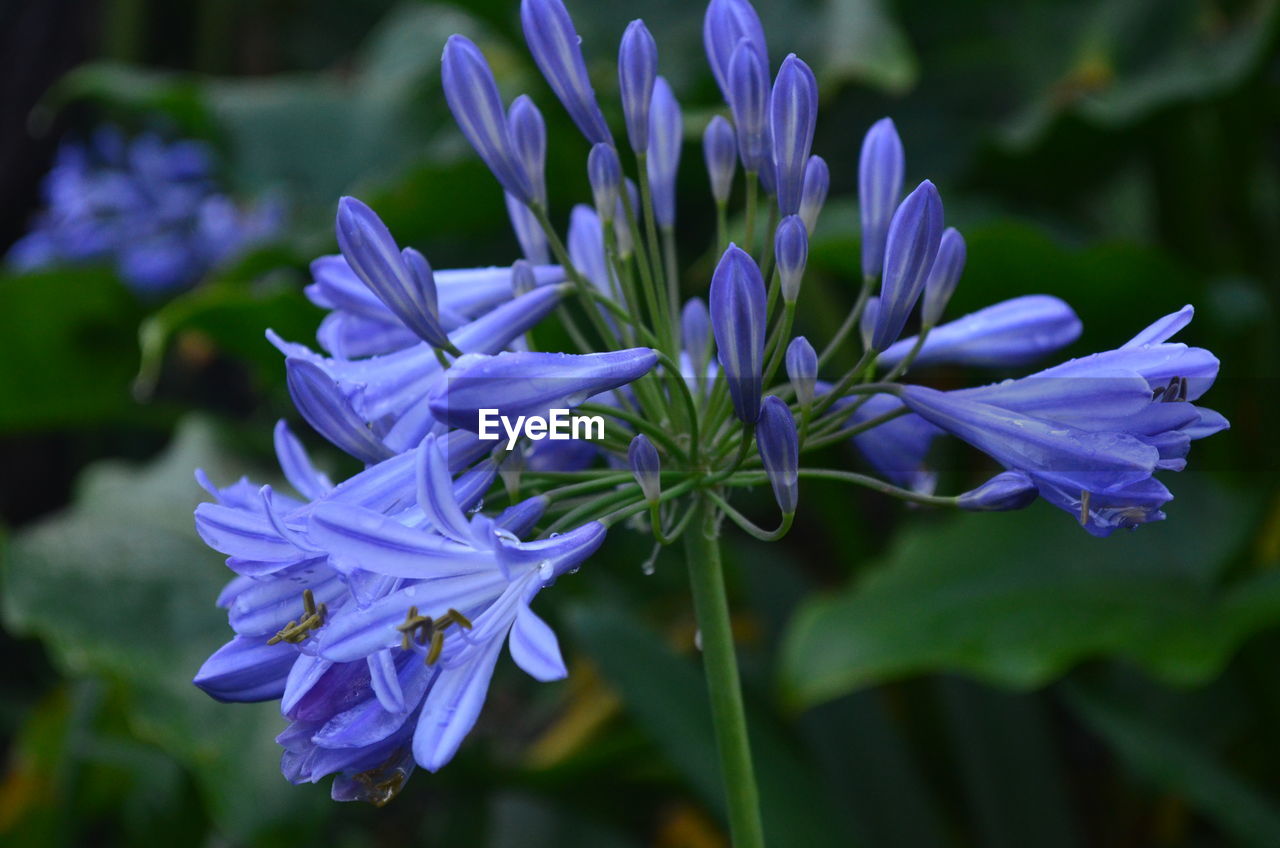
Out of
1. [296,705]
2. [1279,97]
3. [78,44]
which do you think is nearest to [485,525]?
[296,705]

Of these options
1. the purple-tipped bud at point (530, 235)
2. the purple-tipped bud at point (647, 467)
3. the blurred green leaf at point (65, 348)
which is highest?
the purple-tipped bud at point (530, 235)

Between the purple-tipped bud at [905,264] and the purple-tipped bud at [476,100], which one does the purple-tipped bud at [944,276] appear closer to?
the purple-tipped bud at [905,264]

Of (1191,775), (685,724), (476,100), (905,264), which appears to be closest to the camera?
(905,264)

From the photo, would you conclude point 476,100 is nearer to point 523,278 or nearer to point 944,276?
point 523,278

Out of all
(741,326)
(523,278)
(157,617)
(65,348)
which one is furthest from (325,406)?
(65,348)

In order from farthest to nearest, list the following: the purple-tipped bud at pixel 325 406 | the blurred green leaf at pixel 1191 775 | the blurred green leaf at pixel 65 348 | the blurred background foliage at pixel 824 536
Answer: the blurred green leaf at pixel 65 348
the blurred background foliage at pixel 824 536
the blurred green leaf at pixel 1191 775
the purple-tipped bud at pixel 325 406

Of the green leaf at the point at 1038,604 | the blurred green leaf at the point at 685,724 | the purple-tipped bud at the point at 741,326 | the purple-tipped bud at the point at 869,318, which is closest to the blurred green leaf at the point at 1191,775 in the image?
the green leaf at the point at 1038,604

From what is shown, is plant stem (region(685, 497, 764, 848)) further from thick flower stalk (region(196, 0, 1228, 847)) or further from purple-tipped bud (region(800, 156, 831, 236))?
purple-tipped bud (region(800, 156, 831, 236))

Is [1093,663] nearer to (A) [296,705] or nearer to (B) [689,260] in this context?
(B) [689,260]
